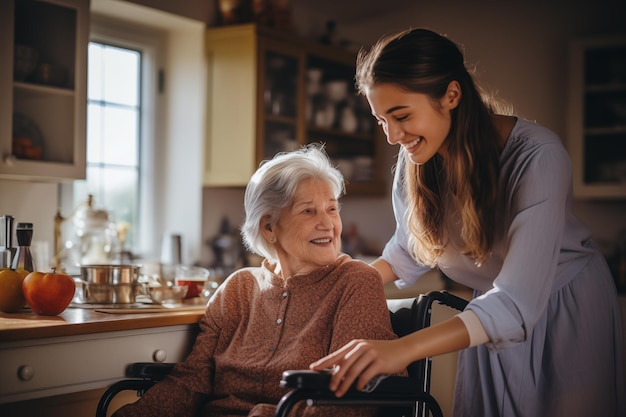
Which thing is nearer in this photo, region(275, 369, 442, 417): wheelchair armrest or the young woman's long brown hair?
region(275, 369, 442, 417): wheelchair armrest

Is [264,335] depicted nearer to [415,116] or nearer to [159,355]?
[159,355]

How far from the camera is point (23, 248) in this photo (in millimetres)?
2209

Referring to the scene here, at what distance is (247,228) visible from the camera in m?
2.15

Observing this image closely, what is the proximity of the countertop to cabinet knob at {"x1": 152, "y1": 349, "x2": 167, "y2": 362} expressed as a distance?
0.24ft

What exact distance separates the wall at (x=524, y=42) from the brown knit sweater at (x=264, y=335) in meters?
2.03

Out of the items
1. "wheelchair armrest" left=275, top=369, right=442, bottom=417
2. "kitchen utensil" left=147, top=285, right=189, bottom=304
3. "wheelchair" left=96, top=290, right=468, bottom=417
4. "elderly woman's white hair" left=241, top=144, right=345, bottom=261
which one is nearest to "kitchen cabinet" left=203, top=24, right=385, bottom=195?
"kitchen utensil" left=147, top=285, right=189, bottom=304

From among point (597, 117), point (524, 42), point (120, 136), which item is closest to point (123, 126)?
point (120, 136)

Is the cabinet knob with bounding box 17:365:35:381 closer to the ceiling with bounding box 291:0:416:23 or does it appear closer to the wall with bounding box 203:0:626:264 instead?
the wall with bounding box 203:0:626:264

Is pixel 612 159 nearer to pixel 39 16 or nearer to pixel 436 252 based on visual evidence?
pixel 436 252

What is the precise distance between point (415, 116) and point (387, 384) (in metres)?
0.58

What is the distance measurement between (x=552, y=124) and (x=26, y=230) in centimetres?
328

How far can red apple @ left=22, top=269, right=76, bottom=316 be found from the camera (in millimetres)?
2008

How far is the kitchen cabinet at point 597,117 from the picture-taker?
408cm

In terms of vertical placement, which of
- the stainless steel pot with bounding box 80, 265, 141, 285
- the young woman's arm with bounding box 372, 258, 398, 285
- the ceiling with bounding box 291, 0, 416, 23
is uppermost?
the ceiling with bounding box 291, 0, 416, 23
